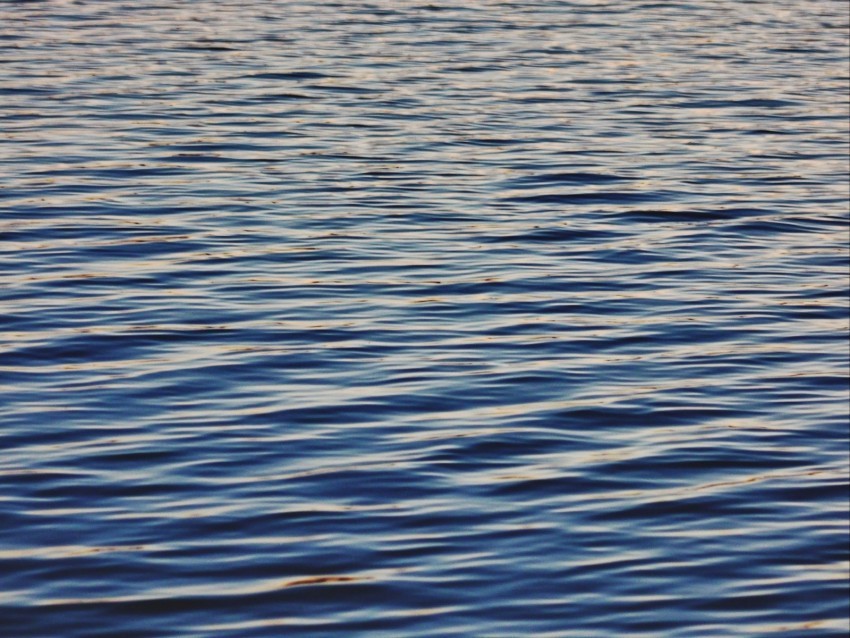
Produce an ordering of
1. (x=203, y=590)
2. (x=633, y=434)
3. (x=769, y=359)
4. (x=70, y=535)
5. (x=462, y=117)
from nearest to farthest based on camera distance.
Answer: (x=203, y=590) < (x=70, y=535) < (x=633, y=434) < (x=769, y=359) < (x=462, y=117)

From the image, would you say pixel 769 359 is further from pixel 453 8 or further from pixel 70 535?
pixel 453 8

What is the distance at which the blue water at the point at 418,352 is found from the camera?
305 inches

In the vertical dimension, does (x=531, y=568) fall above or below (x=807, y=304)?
above

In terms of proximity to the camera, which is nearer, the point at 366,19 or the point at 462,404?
the point at 462,404

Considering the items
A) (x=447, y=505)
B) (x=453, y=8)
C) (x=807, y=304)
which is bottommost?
(x=453, y=8)

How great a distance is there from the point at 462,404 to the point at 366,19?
18605 mm

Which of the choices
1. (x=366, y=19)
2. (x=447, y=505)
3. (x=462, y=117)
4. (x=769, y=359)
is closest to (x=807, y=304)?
(x=769, y=359)

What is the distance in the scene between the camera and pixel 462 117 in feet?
67.4

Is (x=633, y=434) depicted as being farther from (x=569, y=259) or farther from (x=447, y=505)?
(x=569, y=259)

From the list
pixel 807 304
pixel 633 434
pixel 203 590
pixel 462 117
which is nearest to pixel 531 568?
pixel 203 590

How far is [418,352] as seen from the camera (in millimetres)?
11516

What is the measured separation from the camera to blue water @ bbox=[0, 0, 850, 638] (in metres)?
7.75

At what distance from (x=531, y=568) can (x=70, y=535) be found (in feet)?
7.18

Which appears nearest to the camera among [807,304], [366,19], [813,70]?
[807,304]
